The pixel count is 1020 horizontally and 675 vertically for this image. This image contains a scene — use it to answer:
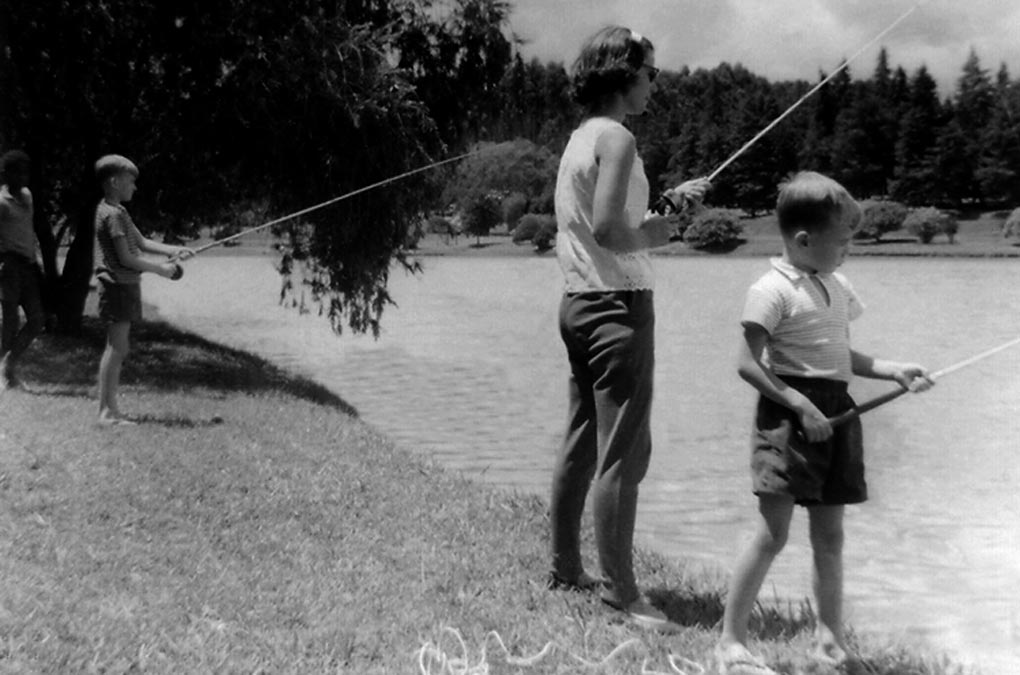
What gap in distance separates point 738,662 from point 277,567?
2.06 metres

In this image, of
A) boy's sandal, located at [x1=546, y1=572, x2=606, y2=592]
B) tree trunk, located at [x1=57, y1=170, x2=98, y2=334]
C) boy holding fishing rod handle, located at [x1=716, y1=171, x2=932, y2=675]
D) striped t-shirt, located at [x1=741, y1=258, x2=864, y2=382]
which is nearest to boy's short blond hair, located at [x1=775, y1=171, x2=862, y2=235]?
boy holding fishing rod handle, located at [x1=716, y1=171, x2=932, y2=675]

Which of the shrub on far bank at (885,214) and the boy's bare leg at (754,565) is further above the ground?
the boy's bare leg at (754,565)

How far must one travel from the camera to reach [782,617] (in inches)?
192

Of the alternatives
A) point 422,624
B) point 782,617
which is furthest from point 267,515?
point 782,617

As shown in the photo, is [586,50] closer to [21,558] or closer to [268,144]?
[21,558]

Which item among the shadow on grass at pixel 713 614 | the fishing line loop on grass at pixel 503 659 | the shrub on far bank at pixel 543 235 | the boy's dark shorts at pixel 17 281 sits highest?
the boy's dark shorts at pixel 17 281

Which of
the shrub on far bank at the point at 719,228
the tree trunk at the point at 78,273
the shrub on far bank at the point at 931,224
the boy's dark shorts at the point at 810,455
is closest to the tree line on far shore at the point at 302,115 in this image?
the tree trunk at the point at 78,273

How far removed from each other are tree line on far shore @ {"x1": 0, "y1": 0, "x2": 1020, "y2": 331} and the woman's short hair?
4.91 metres

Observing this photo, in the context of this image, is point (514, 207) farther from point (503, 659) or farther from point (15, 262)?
point (503, 659)

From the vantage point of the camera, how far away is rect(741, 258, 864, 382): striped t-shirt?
3.76 meters

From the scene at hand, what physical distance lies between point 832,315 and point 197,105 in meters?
9.88

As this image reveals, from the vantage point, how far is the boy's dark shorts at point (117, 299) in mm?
7703

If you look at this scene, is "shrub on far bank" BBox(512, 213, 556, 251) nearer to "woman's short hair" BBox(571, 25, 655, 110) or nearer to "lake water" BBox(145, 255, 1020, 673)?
"lake water" BBox(145, 255, 1020, 673)

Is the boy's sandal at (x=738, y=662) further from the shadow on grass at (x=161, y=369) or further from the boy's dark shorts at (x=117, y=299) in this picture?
the shadow on grass at (x=161, y=369)
